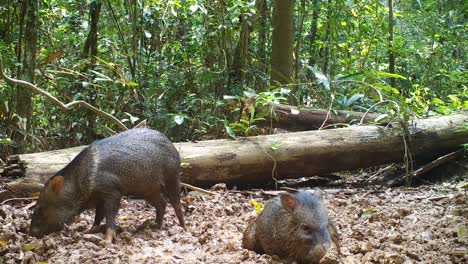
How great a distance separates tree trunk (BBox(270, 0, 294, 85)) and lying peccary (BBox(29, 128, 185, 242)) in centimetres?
365

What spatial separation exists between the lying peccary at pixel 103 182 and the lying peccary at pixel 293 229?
968 millimetres

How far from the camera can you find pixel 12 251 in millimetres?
3709

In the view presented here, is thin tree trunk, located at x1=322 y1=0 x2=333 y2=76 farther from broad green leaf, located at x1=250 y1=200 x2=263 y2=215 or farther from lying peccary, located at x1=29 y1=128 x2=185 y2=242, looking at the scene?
lying peccary, located at x1=29 y1=128 x2=185 y2=242

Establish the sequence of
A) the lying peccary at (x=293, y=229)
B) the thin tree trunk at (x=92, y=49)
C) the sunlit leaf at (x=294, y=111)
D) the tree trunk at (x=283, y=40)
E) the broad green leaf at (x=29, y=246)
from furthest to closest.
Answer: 1. the tree trunk at (x=283, y=40)
2. the thin tree trunk at (x=92, y=49)
3. the sunlit leaf at (x=294, y=111)
4. the broad green leaf at (x=29, y=246)
5. the lying peccary at (x=293, y=229)

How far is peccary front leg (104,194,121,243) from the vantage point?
4.02m

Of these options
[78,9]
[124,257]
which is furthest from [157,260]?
[78,9]

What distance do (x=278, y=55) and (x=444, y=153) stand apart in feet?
8.70

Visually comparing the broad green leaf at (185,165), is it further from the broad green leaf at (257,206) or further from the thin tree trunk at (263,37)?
the thin tree trunk at (263,37)

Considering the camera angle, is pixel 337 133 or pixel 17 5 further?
pixel 17 5

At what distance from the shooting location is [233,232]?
4434 millimetres

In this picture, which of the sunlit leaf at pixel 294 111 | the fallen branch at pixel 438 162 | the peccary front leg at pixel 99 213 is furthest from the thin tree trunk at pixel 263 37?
the peccary front leg at pixel 99 213

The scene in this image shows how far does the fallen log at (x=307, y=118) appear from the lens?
677 centimetres

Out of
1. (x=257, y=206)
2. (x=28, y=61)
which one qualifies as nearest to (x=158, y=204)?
(x=257, y=206)

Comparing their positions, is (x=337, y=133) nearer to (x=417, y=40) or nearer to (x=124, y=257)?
(x=124, y=257)
